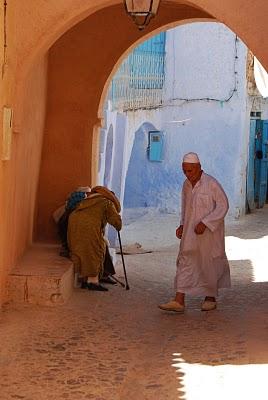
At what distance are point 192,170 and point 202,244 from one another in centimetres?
68

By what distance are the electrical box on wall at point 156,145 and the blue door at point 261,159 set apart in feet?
7.49

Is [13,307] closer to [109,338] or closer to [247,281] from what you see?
[109,338]

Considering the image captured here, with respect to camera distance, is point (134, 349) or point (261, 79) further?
point (261, 79)

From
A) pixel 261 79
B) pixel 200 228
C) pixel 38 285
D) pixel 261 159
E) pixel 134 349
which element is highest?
pixel 261 79

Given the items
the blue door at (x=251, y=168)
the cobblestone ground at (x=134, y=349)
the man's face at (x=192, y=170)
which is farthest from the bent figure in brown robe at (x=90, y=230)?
the blue door at (x=251, y=168)

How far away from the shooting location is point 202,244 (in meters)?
6.82

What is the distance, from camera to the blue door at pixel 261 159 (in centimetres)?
1664

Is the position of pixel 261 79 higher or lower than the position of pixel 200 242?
higher

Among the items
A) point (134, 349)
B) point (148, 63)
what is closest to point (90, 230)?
point (134, 349)

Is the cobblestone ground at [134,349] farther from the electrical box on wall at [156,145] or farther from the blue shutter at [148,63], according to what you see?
the electrical box on wall at [156,145]

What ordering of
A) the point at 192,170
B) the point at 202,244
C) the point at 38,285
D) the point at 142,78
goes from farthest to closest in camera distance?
the point at 142,78 < the point at 202,244 < the point at 192,170 < the point at 38,285

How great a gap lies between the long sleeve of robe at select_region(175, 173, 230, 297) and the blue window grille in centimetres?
561

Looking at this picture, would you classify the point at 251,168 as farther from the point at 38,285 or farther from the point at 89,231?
the point at 38,285

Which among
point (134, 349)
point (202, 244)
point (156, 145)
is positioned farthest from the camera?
point (156, 145)
